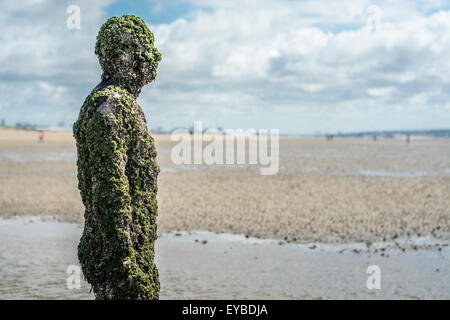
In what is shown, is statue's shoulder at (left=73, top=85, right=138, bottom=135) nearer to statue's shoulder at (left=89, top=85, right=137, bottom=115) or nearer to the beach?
statue's shoulder at (left=89, top=85, right=137, bottom=115)

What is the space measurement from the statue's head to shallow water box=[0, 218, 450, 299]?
7.44 m

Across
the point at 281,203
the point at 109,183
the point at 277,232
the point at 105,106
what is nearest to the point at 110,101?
the point at 105,106

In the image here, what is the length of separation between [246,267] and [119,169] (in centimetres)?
1004

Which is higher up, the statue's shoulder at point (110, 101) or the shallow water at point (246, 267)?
the statue's shoulder at point (110, 101)

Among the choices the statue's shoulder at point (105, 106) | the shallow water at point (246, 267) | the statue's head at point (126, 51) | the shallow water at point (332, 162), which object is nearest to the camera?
the statue's shoulder at point (105, 106)

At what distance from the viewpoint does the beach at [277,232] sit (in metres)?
13.3

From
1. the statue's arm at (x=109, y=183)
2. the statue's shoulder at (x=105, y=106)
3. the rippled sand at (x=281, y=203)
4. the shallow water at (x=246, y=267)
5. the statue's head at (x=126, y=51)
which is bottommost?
the shallow water at (x=246, y=267)

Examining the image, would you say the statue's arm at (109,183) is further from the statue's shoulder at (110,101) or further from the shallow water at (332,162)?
the shallow water at (332,162)

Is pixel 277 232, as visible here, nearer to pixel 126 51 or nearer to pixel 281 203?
pixel 281 203

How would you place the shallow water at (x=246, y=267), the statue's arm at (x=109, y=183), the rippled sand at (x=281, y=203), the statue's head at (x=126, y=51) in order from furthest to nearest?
the rippled sand at (x=281, y=203) < the shallow water at (x=246, y=267) < the statue's head at (x=126, y=51) < the statue's arm at (x=109, y=183)

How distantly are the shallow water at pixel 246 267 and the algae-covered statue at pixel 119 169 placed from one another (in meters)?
6.72

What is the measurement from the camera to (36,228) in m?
19.8

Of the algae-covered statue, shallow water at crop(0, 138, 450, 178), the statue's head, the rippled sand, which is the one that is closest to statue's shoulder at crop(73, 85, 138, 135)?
the algae-covered statue

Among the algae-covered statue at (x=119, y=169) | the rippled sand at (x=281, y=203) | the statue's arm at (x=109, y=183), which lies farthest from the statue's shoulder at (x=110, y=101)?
the rippled sand at (x=281, y=203)
